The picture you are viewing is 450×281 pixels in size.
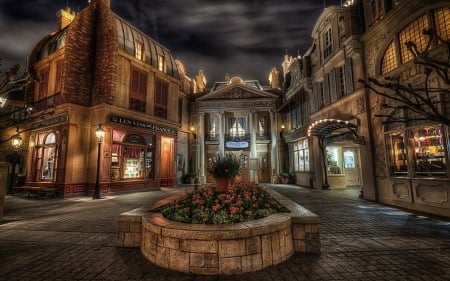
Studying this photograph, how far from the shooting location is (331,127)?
13.1m

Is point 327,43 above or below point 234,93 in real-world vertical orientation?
below

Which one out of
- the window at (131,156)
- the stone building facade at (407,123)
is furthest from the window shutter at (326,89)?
the window at (131,156)

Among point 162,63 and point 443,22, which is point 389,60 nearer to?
point 443,22

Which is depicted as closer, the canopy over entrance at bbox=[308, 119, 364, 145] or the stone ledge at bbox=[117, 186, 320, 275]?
the stone ledge at bbox=[117, 186, 320, 275]

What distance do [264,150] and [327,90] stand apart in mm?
10375

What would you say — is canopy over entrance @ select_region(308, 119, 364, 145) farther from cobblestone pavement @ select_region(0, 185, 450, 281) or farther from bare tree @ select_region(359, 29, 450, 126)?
cobblestone pavement @ select_region(0, 185, 450, 281)

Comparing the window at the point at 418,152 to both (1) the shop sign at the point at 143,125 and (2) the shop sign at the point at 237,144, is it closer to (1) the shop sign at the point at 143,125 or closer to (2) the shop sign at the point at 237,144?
(1) the shop sign at the point at 143,125

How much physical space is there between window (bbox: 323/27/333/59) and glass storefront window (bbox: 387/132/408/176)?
7.18 m

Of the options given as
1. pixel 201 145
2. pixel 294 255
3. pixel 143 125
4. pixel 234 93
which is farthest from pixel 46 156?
pixel 234 93

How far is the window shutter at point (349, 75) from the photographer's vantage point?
11.0 meters

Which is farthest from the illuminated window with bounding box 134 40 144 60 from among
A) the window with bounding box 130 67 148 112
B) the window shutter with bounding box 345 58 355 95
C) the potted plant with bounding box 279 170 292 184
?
the potted plant with bounding box 279 170 292 184

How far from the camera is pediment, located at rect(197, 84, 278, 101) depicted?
23266mm

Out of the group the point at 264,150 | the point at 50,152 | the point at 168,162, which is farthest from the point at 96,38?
the point at 264,150

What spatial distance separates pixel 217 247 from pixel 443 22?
33.0 ft
